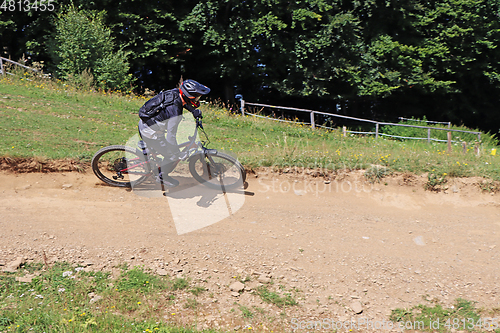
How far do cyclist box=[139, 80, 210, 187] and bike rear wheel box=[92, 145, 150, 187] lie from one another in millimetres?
460

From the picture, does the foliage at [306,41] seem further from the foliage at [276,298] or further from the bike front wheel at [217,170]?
the foliage at [276,298]

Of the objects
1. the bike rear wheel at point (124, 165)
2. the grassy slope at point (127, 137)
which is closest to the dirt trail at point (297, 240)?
the bike rear wheel at point (124, 165)

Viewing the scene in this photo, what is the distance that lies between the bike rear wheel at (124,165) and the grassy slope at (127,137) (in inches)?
39.9

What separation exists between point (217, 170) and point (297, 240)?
2159 mm

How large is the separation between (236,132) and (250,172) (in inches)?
173

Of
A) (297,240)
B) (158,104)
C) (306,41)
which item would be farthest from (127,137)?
(306,41)

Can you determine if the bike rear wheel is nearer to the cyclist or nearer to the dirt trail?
the dirt trail

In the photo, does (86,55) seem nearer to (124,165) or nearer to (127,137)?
(127,137)

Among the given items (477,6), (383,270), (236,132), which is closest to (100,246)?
(383,270)

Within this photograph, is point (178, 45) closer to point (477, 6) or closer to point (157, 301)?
point (477, 6)

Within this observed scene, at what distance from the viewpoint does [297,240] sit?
22.2ft

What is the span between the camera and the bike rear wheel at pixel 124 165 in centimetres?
741

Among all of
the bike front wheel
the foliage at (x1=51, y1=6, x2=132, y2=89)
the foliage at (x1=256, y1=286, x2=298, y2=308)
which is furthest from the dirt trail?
the foliage at (x1=51, y1=6, x2=132, y2=89)

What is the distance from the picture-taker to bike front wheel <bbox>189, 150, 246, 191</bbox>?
7.54 metres
